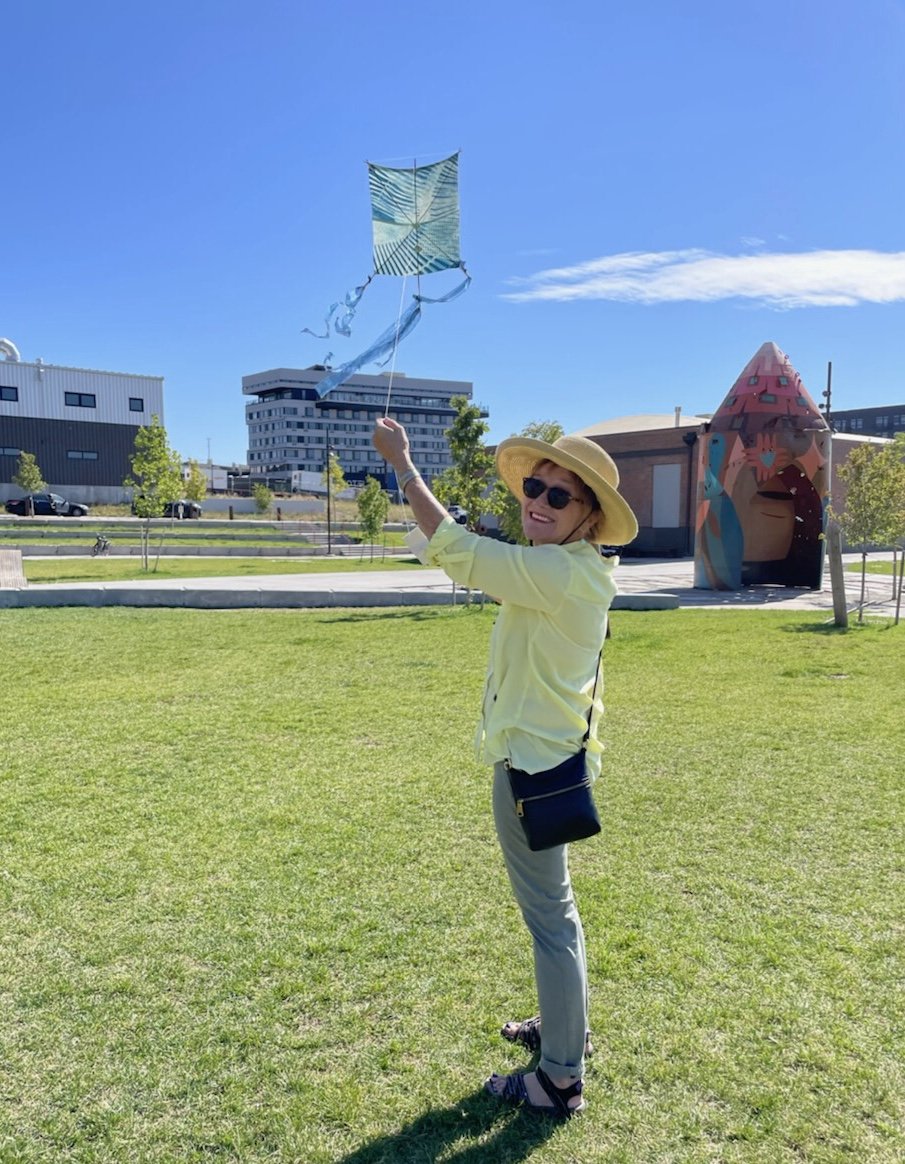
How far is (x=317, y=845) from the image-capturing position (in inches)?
176

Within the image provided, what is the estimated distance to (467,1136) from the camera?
2.43m

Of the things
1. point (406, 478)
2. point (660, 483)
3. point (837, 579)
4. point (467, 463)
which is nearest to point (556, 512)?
point (406, 478)

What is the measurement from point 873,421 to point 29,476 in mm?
93323

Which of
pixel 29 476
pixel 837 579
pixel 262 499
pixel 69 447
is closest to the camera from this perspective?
pixel 837 579

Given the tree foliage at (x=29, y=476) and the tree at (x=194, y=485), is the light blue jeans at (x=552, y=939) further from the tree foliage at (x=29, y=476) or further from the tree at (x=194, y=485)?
the tree foliage at (x=29, y=476)

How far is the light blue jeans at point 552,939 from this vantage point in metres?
2.45

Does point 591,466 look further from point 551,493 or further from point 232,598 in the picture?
point 232,598

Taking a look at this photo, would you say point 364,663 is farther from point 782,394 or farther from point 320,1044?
point 782,394

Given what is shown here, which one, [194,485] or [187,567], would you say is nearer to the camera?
[187,567]

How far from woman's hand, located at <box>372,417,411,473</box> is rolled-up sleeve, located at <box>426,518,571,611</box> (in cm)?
38

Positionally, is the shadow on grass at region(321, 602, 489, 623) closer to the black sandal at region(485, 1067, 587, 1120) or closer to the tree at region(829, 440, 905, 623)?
the tree at region(829, 440, 905, 623)

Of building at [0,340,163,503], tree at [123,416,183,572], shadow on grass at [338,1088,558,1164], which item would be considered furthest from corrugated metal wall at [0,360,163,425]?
shadow on grass at [338,1088,558,1164]

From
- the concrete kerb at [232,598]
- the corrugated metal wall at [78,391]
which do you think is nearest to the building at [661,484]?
the concrete kerb at [232,598]

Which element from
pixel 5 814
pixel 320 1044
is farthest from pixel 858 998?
pixel 5 814
